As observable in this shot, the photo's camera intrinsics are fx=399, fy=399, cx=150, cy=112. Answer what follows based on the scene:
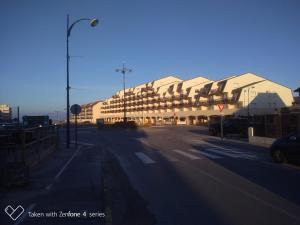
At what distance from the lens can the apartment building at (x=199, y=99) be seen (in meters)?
93.3

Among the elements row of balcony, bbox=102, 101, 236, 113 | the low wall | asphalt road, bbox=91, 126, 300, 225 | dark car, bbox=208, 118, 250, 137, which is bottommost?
asphalt road, bbox=91, 126, 300, 225

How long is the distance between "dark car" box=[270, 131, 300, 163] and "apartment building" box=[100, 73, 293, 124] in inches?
2153

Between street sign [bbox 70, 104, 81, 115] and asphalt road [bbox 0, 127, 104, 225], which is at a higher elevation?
street sign [bbox 70, 104, 81, 115]

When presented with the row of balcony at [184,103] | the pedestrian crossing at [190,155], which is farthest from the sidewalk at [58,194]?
the row of balcony at [184,103]

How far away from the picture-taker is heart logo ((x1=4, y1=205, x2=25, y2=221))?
7.50 m

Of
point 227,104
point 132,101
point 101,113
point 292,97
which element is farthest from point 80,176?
point 101,113

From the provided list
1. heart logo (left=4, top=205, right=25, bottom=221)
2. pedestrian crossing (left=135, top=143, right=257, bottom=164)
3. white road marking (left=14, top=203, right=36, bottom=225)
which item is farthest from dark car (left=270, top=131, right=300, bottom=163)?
heart logo (left=4, top=205, right=25, bottom=221)

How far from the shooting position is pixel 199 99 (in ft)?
365

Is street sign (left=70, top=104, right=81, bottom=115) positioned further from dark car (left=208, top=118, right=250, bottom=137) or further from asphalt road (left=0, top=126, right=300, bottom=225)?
→ dark car (left=208, top=118, right=250, bottom=137)

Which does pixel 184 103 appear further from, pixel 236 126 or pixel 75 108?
pixel 75 108

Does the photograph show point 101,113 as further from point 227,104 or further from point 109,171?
point 109,171

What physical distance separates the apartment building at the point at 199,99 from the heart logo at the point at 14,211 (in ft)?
211

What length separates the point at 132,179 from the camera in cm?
1207

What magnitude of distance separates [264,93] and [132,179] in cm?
8745
